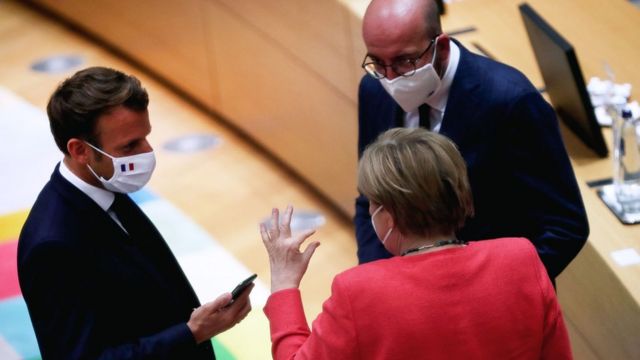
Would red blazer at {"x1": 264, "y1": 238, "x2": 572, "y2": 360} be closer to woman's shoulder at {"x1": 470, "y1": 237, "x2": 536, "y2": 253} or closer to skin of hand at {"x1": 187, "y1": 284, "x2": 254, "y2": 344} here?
woman's shoulder at {"x1": 470, "y1": 237, "x2": 536, "y2": 253}

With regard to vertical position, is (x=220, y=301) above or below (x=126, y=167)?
below

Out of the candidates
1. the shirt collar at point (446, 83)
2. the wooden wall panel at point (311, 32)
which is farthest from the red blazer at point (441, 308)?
the wooden wall panel at point (311, 32)

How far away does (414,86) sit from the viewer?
7.89 ft

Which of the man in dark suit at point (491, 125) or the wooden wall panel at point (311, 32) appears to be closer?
the man in dark suit at point (491, 125)

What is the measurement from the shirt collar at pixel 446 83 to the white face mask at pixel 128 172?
28.8 inches

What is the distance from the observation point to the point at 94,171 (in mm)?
2186

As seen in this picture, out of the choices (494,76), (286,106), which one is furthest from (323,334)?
(286,106)

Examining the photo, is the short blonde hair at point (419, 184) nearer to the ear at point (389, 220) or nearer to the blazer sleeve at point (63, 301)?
the ear at point (389, 220)

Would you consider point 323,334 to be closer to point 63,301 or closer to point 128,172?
point 63,301

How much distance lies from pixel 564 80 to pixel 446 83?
864 mm

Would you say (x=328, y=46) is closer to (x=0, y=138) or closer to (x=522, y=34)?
(x=522, y=34)

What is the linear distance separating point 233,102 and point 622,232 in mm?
2668

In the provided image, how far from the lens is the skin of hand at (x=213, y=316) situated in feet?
7.14

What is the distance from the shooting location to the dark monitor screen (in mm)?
3092
